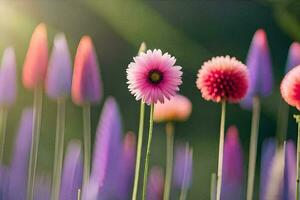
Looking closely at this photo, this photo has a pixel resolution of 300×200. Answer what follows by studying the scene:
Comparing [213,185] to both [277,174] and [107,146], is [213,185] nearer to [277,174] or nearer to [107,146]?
[277,174]

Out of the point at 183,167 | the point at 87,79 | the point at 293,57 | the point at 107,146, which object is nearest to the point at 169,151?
the point at 183,167

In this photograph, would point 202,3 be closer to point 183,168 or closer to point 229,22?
point 229,22

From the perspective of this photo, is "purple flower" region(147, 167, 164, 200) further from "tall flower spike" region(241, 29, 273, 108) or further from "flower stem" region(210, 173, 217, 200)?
"tall flower spike" region(241, 29, 273, 108)

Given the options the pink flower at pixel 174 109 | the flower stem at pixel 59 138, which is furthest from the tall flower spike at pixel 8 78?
the pink flower at pixel 174 109

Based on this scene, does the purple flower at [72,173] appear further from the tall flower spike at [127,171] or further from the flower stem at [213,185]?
the flower stem at [213,185]

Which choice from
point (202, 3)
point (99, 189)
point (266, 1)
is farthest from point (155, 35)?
point (99, 189)

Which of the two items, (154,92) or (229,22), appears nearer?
(154,92)

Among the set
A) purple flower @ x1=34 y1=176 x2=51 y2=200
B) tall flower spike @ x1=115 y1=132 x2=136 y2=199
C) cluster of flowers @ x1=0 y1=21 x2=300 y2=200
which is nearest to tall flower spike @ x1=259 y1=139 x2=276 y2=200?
cluster of flowers @ x1=0 y1=21 x2=300 y2=200
